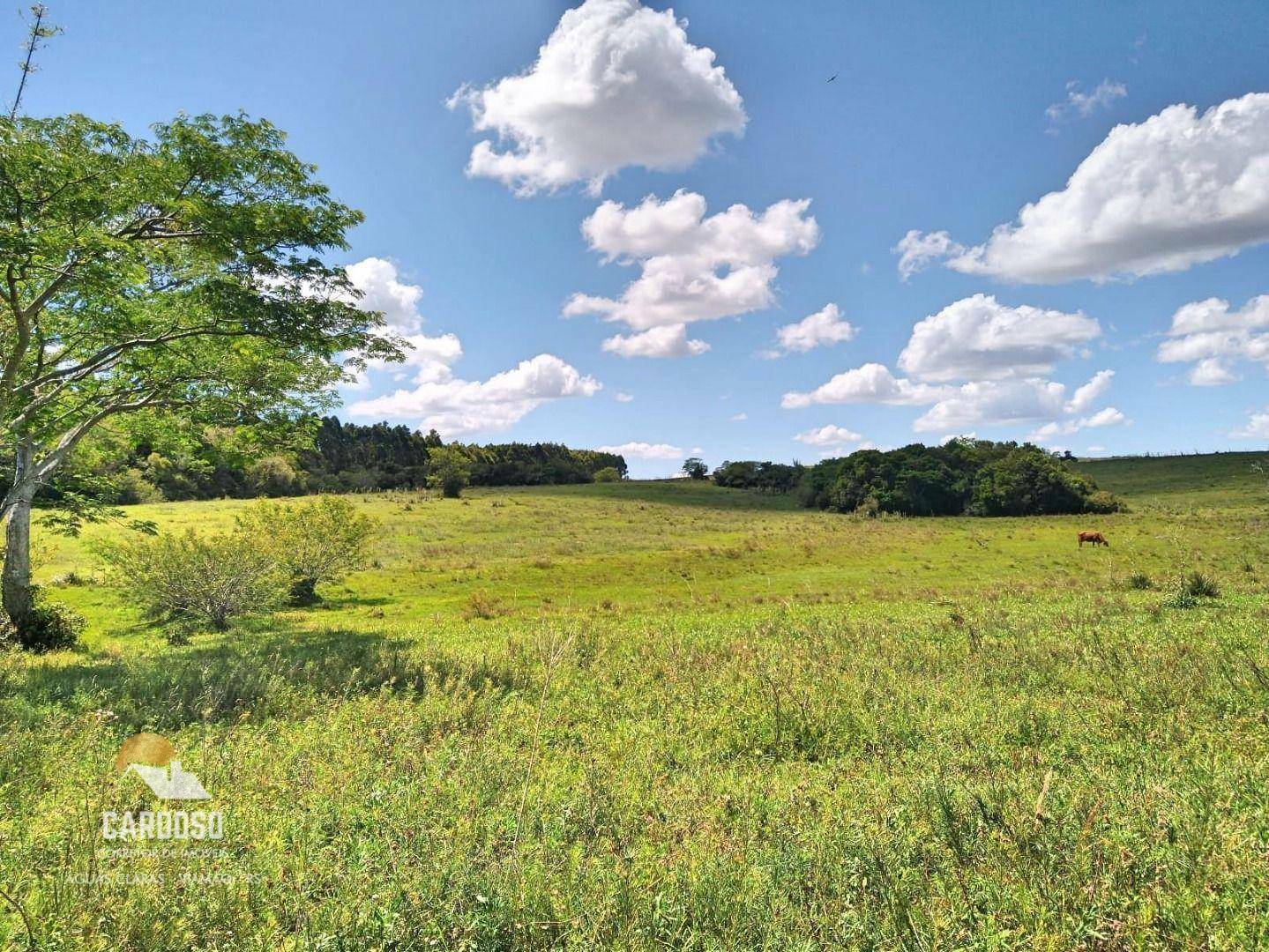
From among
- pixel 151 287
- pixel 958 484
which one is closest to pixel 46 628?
pixel 151 287

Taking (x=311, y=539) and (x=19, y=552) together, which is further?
(x=311, y=539)

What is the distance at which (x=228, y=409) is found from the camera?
16.8 metres

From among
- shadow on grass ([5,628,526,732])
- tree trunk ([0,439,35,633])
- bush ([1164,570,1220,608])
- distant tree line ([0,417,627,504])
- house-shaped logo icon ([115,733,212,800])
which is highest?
distant tree line ([0,417,627,504])

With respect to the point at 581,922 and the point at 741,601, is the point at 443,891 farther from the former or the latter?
the point at 741,601

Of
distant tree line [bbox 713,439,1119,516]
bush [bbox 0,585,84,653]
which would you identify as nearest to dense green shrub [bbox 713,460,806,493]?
distant tree line [bbox 713,439,1119,516]

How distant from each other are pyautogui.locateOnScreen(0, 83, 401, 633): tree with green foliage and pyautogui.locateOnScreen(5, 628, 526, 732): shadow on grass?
6.04 metres

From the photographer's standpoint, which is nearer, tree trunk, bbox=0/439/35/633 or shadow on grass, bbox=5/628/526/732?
shadow on grass, bbox=5/628/526/732

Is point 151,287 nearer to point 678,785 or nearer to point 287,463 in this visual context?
point 678,785

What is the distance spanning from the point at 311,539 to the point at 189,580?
754cm

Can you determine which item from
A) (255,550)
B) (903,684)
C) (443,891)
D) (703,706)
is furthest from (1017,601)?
(255,550)

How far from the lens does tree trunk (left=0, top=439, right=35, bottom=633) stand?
1664 cm

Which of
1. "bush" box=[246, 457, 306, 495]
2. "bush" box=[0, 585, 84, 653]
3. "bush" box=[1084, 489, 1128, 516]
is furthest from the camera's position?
"bush" box=[246, 457, 306, 495]

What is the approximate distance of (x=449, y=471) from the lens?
96250 millimetres

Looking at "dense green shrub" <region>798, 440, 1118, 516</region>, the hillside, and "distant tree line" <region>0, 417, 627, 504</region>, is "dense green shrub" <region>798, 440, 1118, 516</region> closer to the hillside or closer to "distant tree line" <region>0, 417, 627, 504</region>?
the hillside
